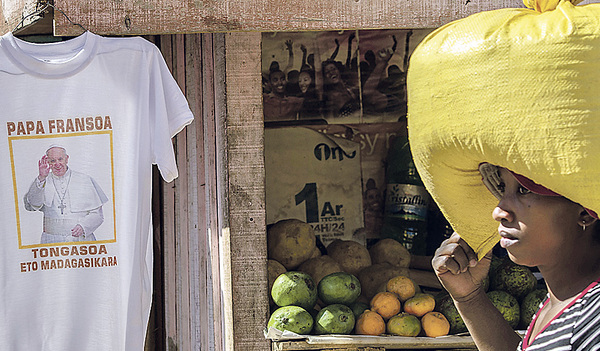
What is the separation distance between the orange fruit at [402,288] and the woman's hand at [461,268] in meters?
1.54

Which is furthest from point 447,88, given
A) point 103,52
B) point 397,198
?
point 397,198

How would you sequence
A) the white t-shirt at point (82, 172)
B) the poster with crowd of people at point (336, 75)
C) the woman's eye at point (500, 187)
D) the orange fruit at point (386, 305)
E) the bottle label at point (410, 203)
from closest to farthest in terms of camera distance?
the woman's eye at point (500, 187) → the white t-shirt at point (82, 172) → the orange fruit at point (386, 305) → the bottle label at point (410, 203) → the poster with crowd of people at point (336, 75)

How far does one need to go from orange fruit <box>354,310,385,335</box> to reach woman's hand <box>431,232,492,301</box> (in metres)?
1.31

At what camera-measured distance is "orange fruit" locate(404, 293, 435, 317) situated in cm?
365

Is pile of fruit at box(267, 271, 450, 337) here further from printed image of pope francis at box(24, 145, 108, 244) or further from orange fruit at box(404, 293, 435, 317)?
printed image of pope francis at box(24, 145, 108, 244)

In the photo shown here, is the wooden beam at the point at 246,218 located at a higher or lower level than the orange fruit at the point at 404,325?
higher

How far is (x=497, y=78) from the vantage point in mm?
1685

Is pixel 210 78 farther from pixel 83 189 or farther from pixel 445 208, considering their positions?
pixel 445 208

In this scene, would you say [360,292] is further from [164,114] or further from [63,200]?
[63,200]

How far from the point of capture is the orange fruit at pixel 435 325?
3512 mm

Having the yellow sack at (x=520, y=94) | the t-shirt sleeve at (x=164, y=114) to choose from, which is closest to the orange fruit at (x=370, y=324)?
the t-shirt sleeve at (x=164, y=114)

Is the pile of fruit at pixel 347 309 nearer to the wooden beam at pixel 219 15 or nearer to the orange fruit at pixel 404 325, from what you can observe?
the orange fruit at pixel 404 325

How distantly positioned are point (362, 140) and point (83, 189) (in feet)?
7.66

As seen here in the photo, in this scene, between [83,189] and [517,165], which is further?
[83,189]
